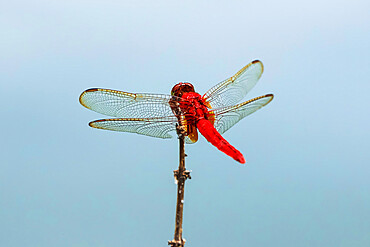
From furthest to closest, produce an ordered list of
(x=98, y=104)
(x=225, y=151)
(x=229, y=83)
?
(x=229, y=83) < (x=98, y=104) < (x=225, y=151)

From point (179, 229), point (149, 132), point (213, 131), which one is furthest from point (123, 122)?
point (179, 229)

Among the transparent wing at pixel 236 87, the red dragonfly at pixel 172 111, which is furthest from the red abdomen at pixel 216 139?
the transparent wing at pixel 236 87

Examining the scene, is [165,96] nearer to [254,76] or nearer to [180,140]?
[180,140]

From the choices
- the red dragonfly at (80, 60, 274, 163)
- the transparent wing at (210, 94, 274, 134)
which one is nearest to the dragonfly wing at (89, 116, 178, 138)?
the red dragonfly at (80, 60, 274, 163)

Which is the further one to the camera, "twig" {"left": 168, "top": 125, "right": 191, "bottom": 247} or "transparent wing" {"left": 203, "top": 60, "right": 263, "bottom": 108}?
"transparent wing" {"left": 203, "top": 60, "right": 263, "bottom": 108}

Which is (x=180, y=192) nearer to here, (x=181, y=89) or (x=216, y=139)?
(x=216, y=139)

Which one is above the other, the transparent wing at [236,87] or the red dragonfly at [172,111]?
the transparent wing at [236,87]

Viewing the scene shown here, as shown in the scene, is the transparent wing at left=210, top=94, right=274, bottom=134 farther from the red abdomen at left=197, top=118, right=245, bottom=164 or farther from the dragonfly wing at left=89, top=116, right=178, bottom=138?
the dragonfly wing at left=89, top=116, right=178, bottom=138

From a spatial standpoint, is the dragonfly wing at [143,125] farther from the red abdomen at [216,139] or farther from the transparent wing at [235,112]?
the transparent wing at [235,112]
